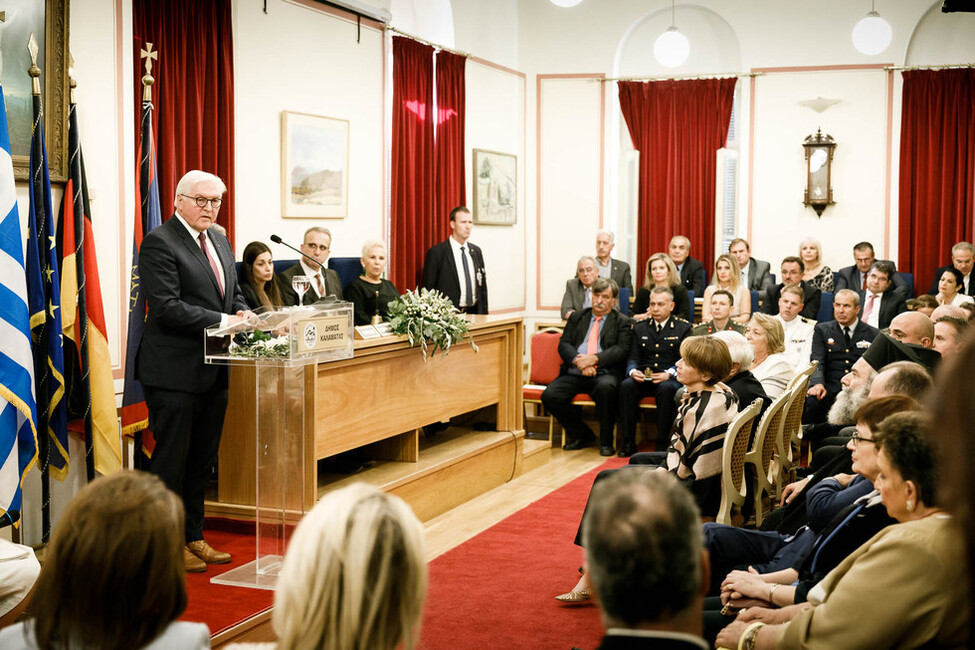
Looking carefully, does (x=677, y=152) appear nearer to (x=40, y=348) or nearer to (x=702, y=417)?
(x=702, y=417)

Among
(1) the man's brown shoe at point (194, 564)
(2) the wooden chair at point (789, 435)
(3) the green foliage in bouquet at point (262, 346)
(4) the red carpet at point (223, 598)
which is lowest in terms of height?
(4) the red carpet at point (223, 598)

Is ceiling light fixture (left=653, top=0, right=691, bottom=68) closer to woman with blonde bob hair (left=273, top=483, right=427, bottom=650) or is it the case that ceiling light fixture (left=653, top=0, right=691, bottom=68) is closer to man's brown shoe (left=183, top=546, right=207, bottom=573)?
man's brown shoe (left=183, top=546, right=207, bottom=573)

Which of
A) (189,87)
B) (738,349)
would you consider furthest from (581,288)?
(738,349)

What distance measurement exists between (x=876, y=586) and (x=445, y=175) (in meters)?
7.59

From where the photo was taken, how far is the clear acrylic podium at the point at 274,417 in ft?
13.1

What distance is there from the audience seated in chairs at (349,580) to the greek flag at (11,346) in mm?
2942

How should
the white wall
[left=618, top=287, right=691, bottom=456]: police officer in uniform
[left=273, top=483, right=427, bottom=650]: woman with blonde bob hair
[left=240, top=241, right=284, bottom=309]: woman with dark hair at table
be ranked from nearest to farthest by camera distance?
[left=273, top=483, right=427, bottom=650]: woman with blonde bob hair, [left=240, top=241, right=284, bottom=309]: woman with dark hair at table, the white wall, [left=618, top=287, right=691, bottom=456]: police officer in uniform

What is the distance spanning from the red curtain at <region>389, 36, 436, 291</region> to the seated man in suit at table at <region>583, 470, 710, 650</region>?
712 centimetres

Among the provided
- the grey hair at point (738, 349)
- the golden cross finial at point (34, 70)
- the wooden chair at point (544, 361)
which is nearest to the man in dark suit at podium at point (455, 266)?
the wooden chair at point (544, 361)

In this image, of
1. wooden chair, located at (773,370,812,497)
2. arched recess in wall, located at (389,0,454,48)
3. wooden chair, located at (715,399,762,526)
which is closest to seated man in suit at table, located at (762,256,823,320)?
wooden chair, located at (773,370,812,497)

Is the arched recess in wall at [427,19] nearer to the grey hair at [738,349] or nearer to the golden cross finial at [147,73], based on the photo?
the golden cross finial at [147,73]

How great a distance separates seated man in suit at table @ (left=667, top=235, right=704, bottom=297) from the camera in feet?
32.6

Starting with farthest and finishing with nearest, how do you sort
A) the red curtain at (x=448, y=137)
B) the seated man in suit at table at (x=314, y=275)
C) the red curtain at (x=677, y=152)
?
the red curtain at (x=677, y=152) < the red curtain at (x=448, y=137) < the seated man in suit at table at (x=314, y=275)

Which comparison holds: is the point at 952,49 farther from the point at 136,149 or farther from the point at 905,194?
the point at 136,149
